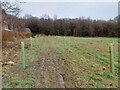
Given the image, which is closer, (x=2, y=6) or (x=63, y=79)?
(x=63, y=79)

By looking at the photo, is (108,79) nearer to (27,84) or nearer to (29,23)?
(27,84)

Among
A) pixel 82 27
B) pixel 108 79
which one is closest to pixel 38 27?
pixel 82 27

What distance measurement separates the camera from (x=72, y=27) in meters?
71.0

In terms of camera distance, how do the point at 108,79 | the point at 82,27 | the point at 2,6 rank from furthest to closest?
1. the point at 82,27
2. the point at 2,6
3. the point at 108,79

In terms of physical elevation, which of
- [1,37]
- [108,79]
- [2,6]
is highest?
[2,6]

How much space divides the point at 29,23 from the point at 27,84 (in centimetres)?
6495

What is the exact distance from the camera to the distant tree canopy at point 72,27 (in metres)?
67.6

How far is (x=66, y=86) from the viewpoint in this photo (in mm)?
5973

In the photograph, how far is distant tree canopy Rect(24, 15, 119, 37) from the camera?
67625 millimetres

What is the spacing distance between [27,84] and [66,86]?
1.06m

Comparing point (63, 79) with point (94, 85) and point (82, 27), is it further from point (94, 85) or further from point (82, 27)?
point (82, 27)

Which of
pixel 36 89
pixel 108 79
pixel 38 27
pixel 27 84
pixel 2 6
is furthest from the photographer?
pixel 38 27

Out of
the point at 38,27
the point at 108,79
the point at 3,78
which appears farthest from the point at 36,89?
the point at 38,27

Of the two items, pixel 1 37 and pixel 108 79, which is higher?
pixel 1 37
